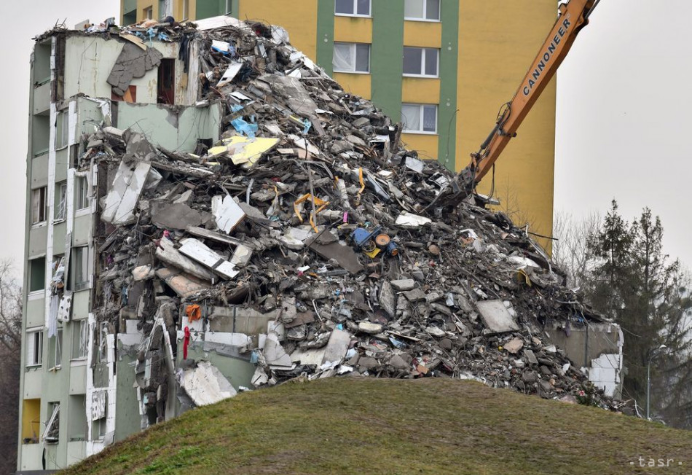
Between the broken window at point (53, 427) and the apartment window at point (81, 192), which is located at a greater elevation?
→ the apartment window at point (81, 192)

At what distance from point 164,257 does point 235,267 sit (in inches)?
62.8

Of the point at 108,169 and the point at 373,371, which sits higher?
the point at 108,169

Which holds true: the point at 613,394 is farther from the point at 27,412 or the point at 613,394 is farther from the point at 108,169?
the point at 27,412

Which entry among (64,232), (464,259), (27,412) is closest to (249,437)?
(464,259)

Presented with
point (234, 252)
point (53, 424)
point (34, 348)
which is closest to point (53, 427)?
point (53, 424)

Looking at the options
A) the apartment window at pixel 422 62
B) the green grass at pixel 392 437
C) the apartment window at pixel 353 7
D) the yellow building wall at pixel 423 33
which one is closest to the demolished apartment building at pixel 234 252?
the green grass at pixel 392 437

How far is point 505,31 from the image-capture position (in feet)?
169

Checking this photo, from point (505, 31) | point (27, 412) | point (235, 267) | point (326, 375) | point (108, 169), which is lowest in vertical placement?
point (27, 412)

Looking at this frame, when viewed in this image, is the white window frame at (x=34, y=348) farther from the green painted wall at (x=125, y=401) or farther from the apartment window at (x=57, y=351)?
the green painted wall at (x=125, y=401)

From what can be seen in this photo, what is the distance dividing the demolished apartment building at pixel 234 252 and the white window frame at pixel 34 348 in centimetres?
8

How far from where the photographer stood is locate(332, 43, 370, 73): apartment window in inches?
2004

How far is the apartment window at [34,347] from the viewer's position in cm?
3578

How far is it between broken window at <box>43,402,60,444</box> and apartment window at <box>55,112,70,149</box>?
714 cm

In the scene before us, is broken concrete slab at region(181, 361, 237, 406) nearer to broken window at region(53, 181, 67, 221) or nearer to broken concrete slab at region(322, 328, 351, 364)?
broken concrete slab at region(322, 328, 351, 364)
